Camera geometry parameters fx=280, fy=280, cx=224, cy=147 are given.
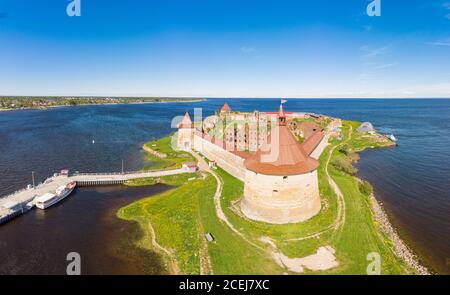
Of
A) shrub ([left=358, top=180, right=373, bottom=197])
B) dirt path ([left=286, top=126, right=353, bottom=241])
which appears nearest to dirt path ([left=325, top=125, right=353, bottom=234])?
dirt path ([left=286, top=126, right=353, bottom=241])

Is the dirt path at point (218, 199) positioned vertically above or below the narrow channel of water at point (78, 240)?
above

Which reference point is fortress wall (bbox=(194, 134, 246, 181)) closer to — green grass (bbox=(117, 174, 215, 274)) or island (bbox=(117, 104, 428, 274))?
island (bbox=(117, 104, 428, 274))

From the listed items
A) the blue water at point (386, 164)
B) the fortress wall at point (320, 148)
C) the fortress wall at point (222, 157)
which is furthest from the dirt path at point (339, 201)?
the fortress wall at point (222, 157)

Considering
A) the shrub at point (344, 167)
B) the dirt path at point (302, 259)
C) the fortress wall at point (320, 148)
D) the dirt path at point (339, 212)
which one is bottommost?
the dirt path at point (302, 259)

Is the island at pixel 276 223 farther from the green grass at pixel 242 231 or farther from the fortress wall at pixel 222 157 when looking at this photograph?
the fortress wall at pixel 222 157

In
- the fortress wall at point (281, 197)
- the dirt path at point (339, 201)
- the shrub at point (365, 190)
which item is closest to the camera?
the fortress wall at point (281, 197)
